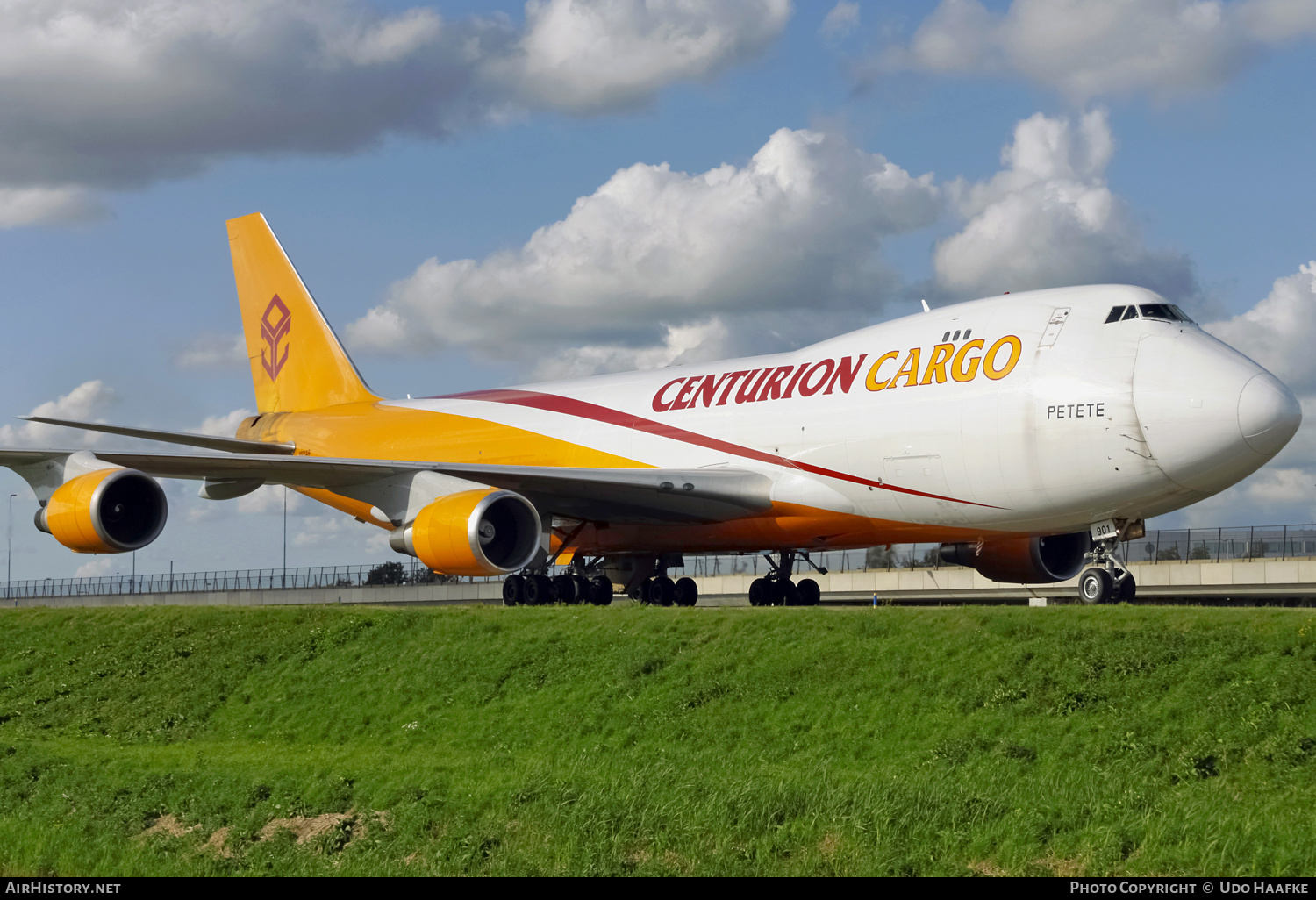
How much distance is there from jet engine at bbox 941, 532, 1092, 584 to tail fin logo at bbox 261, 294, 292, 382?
772 inches

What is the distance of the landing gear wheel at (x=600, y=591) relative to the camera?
2538 centimetres

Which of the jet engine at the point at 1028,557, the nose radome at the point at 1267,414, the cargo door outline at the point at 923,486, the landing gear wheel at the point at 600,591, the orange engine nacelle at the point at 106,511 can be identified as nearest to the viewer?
the nose radome at the point at 1267,414

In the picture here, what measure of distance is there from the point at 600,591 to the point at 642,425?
3.66 m

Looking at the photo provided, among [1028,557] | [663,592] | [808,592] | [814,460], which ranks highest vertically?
[814,460]

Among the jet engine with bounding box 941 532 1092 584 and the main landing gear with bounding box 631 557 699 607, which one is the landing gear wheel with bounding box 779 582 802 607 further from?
the jet engine with bounding box 941 532 1092 584

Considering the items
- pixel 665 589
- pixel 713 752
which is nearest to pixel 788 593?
pixel 665 589

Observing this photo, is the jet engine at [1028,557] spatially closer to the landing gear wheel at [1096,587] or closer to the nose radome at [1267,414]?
the landing gear wheel at [1096,587]

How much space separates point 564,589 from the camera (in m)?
24.3

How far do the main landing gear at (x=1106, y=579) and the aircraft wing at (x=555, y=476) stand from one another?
18.3 feet

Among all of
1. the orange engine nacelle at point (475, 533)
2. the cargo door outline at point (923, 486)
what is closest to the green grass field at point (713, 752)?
the orange engine nacelle at point (475, 533)

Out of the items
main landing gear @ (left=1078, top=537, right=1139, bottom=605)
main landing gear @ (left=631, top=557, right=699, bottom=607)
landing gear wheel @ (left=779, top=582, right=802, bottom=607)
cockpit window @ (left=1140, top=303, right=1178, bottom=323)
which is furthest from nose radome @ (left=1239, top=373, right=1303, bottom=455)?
main landing gear @ (left=631, top=557, right=699, bottom=607)

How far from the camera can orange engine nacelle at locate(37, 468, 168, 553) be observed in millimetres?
21016

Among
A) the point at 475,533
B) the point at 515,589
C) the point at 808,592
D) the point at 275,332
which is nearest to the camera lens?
the point at 475,533

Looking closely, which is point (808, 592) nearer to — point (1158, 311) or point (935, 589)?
point (1158, 311)
